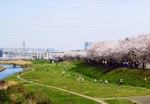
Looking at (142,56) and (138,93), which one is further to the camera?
(142,56)

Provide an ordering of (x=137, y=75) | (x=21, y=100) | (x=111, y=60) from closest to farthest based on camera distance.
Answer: (x=21, y=100), (x=137, y=75), (x=111, y=60)

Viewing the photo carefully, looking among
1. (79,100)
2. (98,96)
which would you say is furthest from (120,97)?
(79,100)

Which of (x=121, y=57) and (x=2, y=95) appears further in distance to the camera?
(x=121, y=57)

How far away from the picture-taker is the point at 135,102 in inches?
1912

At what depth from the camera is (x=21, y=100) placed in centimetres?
4609

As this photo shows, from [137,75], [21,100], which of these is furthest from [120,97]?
[137,75]

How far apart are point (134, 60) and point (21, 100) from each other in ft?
181

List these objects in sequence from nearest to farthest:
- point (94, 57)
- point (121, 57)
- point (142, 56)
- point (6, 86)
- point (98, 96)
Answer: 1. point (98, 96)
2. point (6, 86)
3. point (142, 56)
4. point (121, 57)
5. point (94, 57)

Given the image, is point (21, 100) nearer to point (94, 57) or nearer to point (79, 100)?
point (79, 100)

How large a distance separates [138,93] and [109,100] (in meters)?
9.10

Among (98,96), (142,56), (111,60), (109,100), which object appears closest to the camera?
(109,100)

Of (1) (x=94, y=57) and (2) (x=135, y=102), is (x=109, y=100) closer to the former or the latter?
(2) (x=135, y=102)

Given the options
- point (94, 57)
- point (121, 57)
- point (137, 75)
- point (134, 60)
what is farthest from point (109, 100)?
point (94, 57)

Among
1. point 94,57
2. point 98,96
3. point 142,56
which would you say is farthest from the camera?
point 94,57
